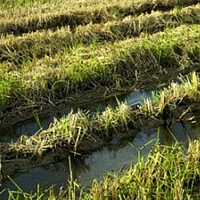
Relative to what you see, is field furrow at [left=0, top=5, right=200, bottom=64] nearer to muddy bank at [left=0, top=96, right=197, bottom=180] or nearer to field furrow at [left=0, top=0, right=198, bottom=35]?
field furrow at [left=0, top=0, right=198, bottom=35]

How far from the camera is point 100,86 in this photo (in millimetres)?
5824

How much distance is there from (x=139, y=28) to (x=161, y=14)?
23.4 inches

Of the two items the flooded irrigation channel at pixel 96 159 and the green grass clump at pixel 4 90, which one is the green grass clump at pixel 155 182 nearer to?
the flooded irrigation channel at pixel 96 159

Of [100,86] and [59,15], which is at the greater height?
[59,15]

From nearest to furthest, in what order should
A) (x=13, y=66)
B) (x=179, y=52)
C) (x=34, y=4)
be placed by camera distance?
(x=13, y=66), (x=179, y=52), (x=34, y=4)

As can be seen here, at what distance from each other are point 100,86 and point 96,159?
1.62 meters

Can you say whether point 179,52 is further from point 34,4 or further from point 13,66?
point 34,4

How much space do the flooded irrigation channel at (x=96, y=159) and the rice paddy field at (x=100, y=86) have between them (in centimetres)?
7

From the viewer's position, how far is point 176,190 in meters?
3.23

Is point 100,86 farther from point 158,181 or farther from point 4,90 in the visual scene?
point 158,181

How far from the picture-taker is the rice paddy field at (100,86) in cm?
355

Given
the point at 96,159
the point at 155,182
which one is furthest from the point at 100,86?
the point at 155,182

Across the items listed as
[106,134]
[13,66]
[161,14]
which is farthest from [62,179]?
[161,14]

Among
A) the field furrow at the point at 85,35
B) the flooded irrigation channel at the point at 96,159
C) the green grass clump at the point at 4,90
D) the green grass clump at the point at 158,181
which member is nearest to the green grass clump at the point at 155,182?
the green grass clump at the point at 158,181
